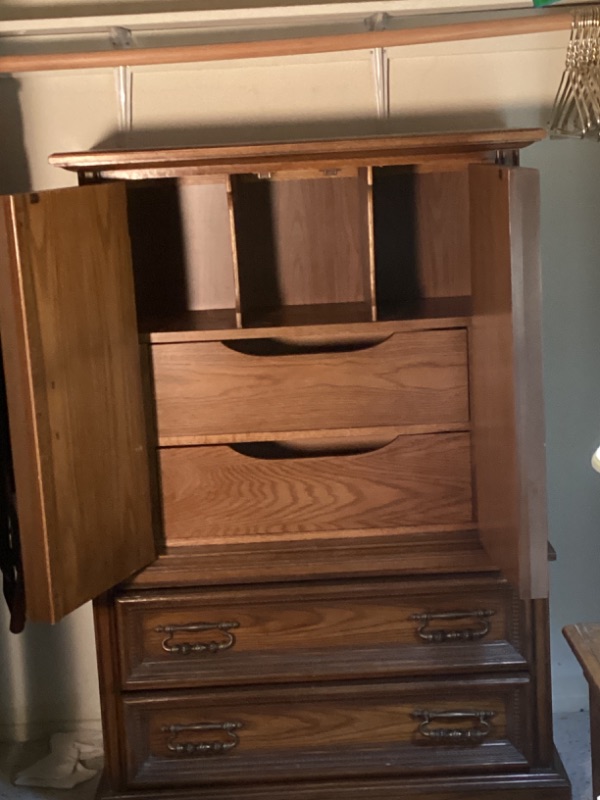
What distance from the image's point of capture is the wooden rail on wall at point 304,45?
1.52 meters

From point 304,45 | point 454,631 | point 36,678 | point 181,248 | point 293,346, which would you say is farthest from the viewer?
point 36,678

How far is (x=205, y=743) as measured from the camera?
1.71 metres

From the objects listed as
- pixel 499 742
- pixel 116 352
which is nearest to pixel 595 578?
pixel 499 742

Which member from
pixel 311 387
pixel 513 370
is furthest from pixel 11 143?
pixel 513 370

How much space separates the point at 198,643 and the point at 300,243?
78cm

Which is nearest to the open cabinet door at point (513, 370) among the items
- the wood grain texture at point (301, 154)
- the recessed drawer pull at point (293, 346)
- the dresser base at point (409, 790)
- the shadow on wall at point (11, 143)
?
the wood grain texture at point (301, 154)

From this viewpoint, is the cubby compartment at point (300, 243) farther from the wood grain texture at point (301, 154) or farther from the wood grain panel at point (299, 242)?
the wood grain texture at point (301, 154)

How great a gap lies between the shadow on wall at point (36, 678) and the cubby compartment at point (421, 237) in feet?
3.32

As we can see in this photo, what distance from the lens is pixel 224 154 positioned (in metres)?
1.56

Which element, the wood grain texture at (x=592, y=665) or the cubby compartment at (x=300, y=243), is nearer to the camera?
the wood grain texture at (x=592, y=665)

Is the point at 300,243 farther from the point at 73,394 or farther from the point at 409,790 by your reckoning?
the point at 409,790

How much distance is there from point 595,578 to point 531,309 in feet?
3.23

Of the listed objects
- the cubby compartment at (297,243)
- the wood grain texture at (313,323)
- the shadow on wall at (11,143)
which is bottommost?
the wood grain texture at (313,323)

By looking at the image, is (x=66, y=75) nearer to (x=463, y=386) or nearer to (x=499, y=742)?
(x=463, y=386)
